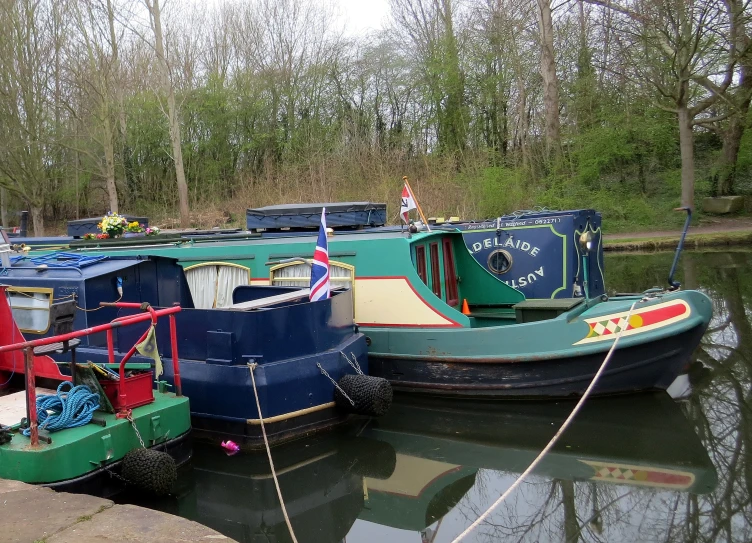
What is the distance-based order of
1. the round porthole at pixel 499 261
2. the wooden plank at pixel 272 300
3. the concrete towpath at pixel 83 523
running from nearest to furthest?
the concrete towpath at pixel 83 523
the wooden plank at pixel 272 300
the round porthole at pixel 499 261

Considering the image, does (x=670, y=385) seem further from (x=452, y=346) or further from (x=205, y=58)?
(x=205, y=58)

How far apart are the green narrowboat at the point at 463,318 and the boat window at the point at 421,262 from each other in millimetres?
12

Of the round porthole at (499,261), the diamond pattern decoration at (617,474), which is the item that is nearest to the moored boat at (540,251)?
the round porthole at (499,261)

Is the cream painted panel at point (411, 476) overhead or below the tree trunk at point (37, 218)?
below

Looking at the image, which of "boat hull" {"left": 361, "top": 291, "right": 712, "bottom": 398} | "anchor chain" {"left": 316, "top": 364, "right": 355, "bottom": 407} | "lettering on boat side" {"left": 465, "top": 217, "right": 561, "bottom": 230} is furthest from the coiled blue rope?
"lettering on boat side" {"left": 465, "top": 217, "right": 561, "bottom": 230}

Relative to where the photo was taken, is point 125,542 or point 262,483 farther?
point 262,483

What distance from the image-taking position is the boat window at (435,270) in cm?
855

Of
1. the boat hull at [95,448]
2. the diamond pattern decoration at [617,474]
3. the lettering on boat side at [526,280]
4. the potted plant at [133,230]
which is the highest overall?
the potted plant at [133,230]

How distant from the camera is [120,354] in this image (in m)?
7.10

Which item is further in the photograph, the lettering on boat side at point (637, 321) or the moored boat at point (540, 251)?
the moored boat at point (540, 251)

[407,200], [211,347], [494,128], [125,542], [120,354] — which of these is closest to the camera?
[125,542]

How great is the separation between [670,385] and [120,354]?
6047 millimetres

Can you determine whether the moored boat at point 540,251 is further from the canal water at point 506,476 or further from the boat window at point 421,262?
the canal water at point 506,476

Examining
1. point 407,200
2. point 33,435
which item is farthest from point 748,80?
point 33,435
